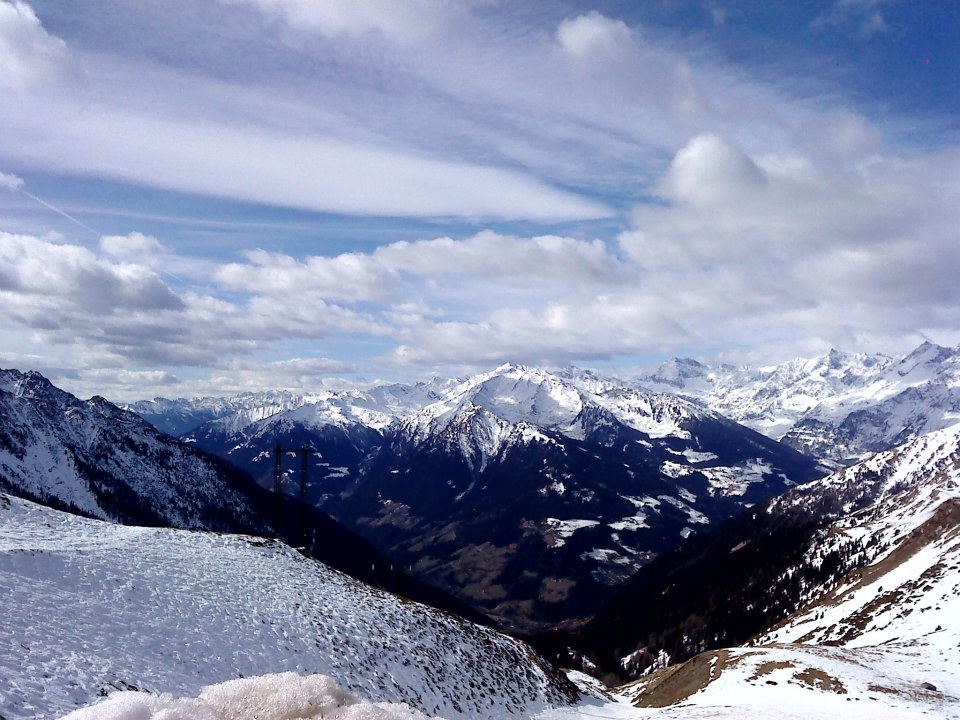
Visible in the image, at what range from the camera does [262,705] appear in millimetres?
9562

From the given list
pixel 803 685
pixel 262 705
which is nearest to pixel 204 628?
pixel 262 705

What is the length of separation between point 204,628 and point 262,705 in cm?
2434

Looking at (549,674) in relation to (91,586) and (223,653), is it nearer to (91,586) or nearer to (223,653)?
(223,653)

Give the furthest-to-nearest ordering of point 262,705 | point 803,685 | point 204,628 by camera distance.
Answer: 1. point 803,685
2. point 204,628
3. point 262,705

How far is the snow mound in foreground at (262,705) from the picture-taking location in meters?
8.33

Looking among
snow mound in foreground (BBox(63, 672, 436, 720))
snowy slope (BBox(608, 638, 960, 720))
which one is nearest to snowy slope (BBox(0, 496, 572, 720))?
snowy slope (BBox(608, 638, 960, 720))

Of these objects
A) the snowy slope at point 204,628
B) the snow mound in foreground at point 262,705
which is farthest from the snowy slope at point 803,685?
the snow mound in foreground at point 262,705

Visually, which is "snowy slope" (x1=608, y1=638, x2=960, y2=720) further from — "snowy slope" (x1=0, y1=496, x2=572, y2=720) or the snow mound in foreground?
the snow mound in foreground

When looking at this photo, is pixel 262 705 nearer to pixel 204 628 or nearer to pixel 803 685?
pixel 204 628

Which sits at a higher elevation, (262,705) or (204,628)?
(262,705)

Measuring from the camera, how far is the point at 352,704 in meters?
9.97

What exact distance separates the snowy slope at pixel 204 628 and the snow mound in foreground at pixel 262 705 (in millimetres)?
11121

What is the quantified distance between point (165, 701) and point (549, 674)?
169 ft

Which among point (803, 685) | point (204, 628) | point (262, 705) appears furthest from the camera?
point (803, 685)
